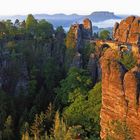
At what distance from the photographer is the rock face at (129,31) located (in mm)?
85500

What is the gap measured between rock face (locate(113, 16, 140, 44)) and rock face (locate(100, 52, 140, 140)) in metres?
38.8

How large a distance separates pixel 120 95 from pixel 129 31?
43.5 meters

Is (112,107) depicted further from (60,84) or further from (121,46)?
(121,46)

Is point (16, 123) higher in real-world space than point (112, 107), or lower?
lower

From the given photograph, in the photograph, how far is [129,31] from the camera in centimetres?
8669

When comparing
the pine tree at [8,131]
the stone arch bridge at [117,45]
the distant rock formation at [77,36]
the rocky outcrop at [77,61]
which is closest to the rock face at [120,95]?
the pine tree at [8,131]

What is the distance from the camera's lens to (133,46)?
82938mm

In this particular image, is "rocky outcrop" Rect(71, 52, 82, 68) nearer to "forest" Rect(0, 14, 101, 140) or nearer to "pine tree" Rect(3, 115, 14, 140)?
"forest" Rect(0, 14, 101, 140)

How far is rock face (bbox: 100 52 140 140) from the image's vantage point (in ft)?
140

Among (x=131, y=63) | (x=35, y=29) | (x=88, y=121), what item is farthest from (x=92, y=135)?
(x=35, y=29)

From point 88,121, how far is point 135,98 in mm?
19792

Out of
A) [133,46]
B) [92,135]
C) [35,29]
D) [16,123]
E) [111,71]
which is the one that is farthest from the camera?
[35,29]

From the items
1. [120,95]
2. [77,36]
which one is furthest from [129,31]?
[120,95]

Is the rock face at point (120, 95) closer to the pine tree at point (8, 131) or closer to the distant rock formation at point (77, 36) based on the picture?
the pine tree at point (8, 131)
